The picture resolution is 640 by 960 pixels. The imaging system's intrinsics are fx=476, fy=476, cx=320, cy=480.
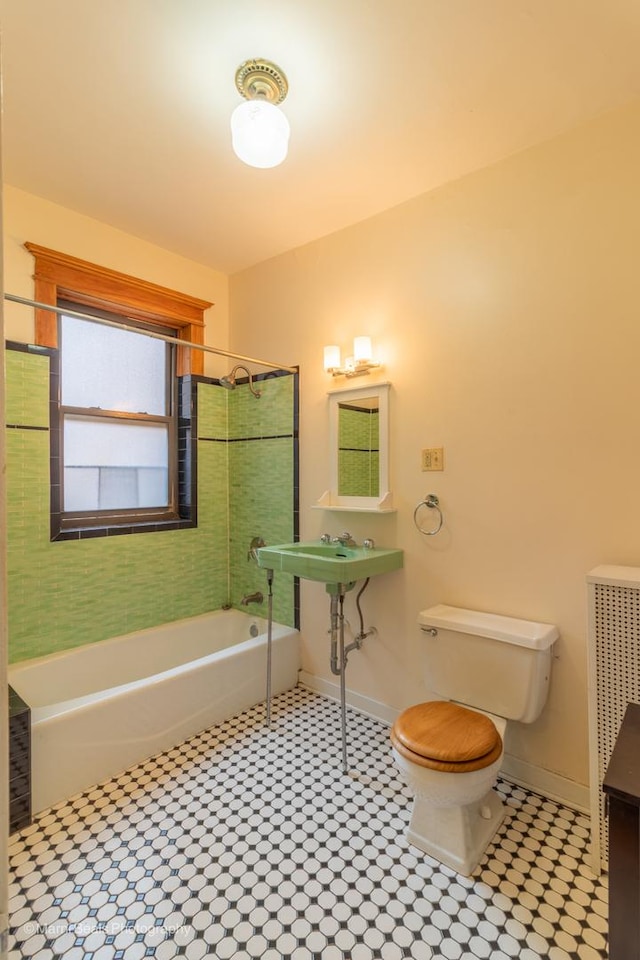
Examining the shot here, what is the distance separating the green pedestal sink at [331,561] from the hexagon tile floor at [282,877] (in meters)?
0.82

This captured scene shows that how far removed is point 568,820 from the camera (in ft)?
5.73

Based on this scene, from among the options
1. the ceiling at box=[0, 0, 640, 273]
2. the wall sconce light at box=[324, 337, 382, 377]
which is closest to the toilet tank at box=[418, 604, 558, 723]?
the wall sconce light at box=[324, 337, 382, 377]

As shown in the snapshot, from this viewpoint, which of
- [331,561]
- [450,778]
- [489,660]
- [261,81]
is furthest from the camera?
[331,561]

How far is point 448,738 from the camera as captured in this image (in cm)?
156

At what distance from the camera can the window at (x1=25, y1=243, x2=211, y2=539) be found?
7.97 feet

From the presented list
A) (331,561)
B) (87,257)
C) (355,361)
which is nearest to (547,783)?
(331,561)

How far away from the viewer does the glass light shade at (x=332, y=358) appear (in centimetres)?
248

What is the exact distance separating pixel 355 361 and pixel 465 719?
1.64 meters

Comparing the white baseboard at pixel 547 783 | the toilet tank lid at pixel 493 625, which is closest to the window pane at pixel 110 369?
the toilet tank lid at pixel 493 625

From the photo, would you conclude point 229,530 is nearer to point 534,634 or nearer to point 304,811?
point 304,811

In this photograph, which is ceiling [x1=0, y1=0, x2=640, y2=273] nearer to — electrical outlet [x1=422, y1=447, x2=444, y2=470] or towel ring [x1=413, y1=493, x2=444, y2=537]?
electrical outlet [x1=422, y1=447, x2=444, y2=470]

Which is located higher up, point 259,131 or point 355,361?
point 259,131

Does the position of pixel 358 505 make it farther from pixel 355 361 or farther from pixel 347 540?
pixel 355 361

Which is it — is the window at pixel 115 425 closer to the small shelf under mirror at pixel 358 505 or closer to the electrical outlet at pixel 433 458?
the small shelf under mirror at pixel 358 505
